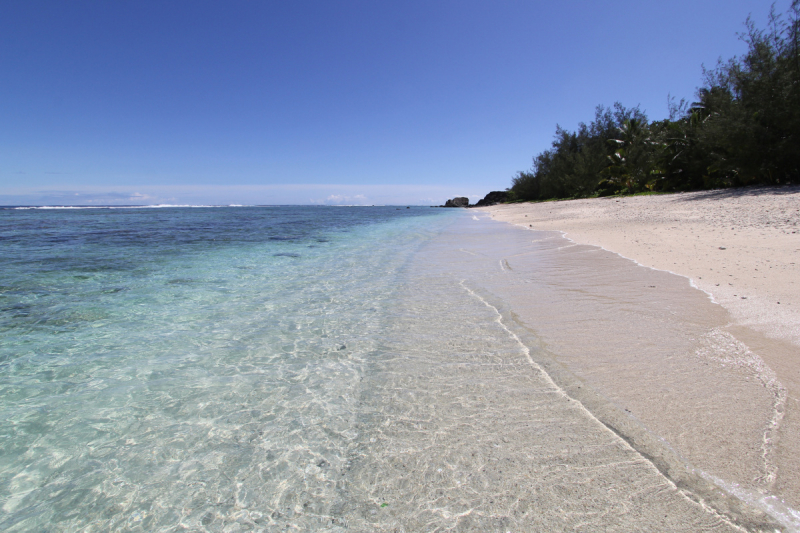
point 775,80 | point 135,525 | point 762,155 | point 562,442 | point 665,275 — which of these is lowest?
point 135,525

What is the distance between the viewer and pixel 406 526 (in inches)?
68.9

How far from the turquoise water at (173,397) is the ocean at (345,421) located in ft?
0.05

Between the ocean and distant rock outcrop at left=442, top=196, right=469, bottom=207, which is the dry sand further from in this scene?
distant rock outcrop at left=442, top=196, right=469, bottom=207

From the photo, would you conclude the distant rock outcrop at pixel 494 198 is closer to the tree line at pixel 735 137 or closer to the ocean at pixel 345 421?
the tree line at pixel 735 137

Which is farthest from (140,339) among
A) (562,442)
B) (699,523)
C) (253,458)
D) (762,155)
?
(762,155)

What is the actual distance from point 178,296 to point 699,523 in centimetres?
715

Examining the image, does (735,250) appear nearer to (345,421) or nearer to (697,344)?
(697,344)

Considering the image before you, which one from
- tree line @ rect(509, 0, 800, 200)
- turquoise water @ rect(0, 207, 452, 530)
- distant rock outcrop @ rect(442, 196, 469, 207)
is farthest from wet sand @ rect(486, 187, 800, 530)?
distant rock outcrop @ rect(442, 196, 469, 207)

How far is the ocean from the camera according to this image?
6.05 feet

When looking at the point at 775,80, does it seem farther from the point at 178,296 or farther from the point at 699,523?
the point at 178,296

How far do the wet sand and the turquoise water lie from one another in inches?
83.1

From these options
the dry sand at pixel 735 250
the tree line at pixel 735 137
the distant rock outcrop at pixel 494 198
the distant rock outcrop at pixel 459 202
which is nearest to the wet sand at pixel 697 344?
the dry sand at pixel 735 250

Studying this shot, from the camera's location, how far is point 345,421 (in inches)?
105

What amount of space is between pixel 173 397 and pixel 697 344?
4.88m
